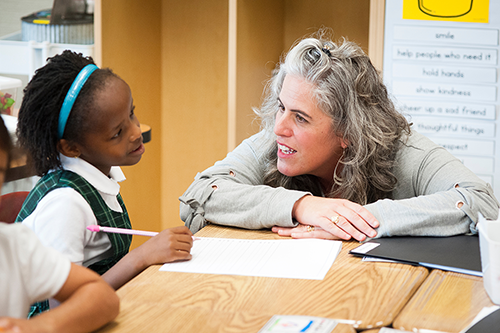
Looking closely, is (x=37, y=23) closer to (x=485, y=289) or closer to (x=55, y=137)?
(x=55, y=137)

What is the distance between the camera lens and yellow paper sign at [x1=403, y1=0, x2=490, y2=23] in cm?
206

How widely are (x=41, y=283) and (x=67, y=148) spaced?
0.49 meters

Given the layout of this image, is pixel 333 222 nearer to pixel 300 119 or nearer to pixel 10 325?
pixel 300 119

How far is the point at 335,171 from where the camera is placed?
147 cm

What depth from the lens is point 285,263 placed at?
0.97 meters

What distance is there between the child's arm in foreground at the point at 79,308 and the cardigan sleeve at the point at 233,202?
0.53 meters

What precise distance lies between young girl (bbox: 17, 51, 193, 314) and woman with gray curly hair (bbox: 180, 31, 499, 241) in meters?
0.23

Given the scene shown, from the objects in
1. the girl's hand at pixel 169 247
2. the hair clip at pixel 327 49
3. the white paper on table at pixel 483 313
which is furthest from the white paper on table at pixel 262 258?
the hair clip at pixel 327 49

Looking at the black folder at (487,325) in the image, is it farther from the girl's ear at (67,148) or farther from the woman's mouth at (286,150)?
the girl's ear at (67,148)

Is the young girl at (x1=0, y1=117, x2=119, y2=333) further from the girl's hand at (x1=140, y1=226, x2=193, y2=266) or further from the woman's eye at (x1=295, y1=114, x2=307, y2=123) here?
the woman's eye at (x1=295, y1=114, x2=307, y2=123)

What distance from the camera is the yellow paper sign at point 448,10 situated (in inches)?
81.1

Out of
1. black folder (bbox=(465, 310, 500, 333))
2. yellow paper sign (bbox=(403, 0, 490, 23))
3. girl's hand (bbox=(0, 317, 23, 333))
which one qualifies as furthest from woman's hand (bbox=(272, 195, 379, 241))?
yellow paper sign (bbox=(403, 0, 490, 23))

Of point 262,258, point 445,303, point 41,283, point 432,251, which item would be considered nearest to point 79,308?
point 41,283

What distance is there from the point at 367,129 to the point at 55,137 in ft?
2.58
